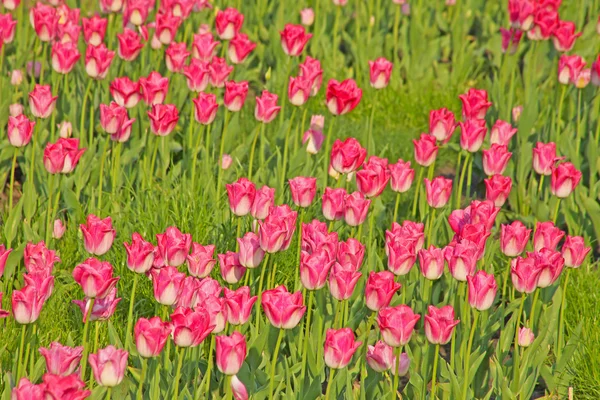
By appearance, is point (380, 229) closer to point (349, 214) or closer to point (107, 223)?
point (349, 214)

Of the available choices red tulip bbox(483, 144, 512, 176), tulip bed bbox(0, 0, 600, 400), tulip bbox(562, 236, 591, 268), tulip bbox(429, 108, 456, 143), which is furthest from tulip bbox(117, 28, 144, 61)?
tulip bbox(562, 236, 591, 268)

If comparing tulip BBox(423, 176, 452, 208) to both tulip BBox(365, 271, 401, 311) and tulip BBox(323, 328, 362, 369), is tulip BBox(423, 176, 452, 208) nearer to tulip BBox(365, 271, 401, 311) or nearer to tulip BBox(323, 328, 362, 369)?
tulip BBox(365, 271, 401, 311)

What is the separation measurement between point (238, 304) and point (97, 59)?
5.93 ft

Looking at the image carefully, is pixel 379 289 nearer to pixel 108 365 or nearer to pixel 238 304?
pixel 238 304

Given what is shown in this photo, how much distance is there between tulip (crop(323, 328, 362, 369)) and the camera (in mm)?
2740

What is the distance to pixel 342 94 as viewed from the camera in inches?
159

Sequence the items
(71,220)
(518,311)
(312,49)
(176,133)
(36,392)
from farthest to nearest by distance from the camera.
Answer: (312,49)
(176,133)
(71,220)
(518,311)
(36,392)

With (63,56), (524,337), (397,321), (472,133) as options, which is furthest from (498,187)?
(63,56)

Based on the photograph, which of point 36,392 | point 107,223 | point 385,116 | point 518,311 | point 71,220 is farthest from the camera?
point 385,116

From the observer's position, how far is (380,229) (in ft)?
14.1

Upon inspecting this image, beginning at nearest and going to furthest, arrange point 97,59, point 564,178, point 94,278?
point 94,278, point 564,178, point 97,59

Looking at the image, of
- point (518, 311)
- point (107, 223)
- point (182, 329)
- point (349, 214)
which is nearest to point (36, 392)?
point (182, 329)

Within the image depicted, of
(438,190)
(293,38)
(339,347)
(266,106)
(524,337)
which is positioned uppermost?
(293,38)

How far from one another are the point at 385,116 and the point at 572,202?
1.35 meters
